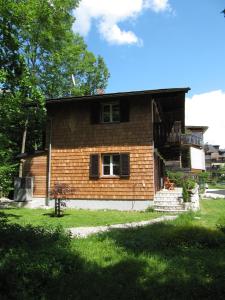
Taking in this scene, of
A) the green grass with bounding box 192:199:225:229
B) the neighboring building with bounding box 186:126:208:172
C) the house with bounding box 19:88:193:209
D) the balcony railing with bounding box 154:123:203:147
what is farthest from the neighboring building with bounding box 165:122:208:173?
the green grass with bounding box 192:199:225:229

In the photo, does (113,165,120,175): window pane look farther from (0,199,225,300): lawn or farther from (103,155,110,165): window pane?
(0,199,225,300): lawn

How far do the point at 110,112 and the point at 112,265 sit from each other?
12897mm

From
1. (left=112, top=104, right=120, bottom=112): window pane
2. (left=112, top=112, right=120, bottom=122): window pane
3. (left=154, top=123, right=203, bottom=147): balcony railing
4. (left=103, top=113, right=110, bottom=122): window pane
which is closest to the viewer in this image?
(left=112, top=112, right=120, bottom=122): window pane

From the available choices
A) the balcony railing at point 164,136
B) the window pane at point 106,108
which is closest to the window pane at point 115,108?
the window pane at point 106,108

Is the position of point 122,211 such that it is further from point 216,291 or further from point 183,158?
point 183,158

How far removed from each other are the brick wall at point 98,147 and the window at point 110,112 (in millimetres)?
494

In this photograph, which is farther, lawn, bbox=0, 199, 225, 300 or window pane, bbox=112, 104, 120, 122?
window pane, bbox=112, 104, 120, 122

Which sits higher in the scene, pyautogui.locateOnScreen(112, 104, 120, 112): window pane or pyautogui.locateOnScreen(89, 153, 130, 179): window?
pyautogui.locateOnScreen(112, 104, 120, 112): window pane

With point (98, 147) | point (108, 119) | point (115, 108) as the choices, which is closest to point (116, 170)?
point (98, 147)

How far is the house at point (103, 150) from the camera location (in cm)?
1719

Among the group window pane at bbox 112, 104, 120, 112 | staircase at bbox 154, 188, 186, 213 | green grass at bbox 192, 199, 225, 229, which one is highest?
window pane at bbox 112, 104, 120, 112

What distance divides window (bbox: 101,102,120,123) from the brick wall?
49cm

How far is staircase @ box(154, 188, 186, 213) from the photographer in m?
16.2

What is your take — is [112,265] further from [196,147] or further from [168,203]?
[196,147]
